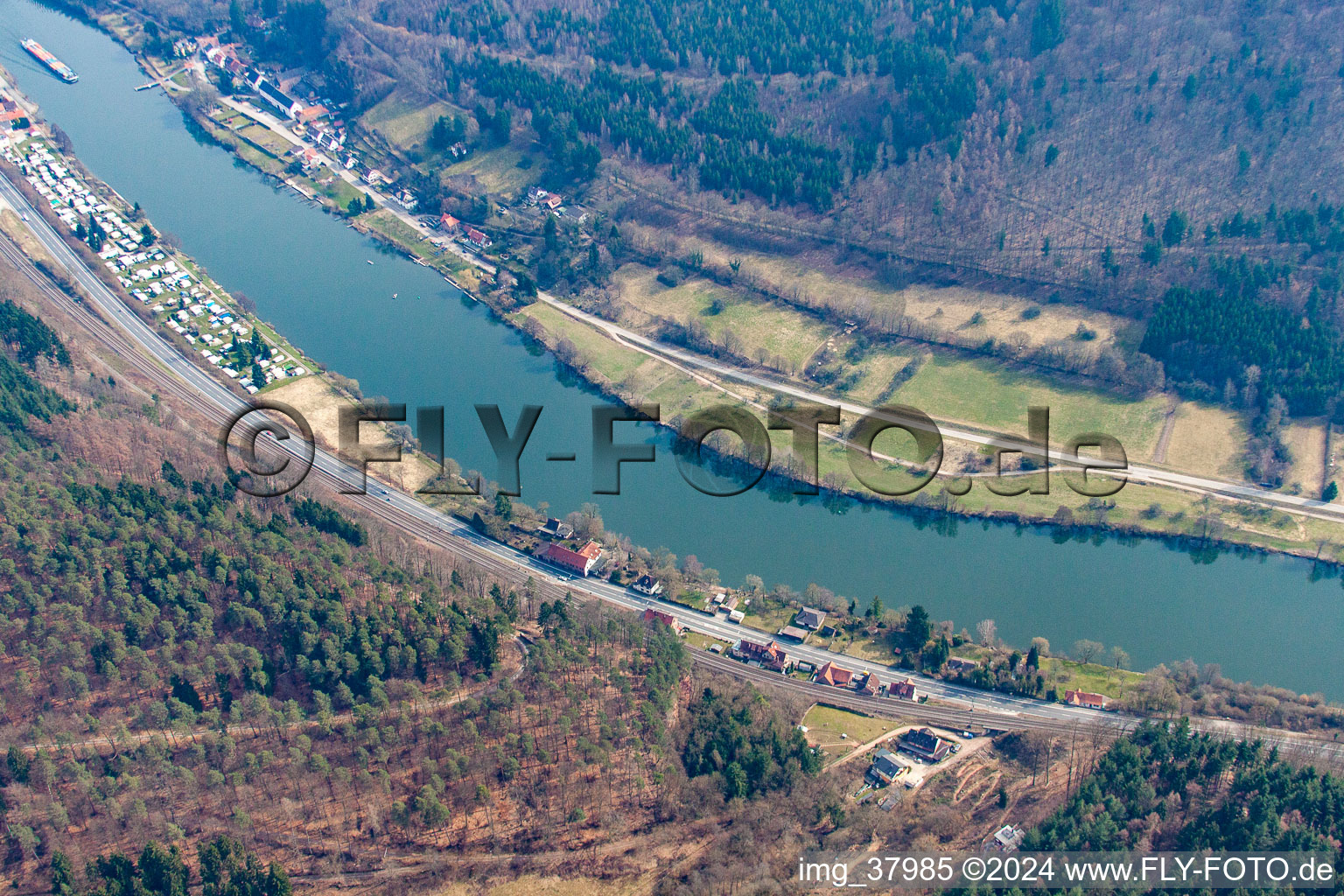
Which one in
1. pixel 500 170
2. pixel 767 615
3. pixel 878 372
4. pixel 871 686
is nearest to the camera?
pixel 871 686

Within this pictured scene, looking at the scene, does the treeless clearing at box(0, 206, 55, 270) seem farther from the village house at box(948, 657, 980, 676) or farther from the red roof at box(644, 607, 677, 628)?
the village house at box(948, 657, 980, 676)

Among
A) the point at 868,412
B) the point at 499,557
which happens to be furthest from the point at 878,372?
the point at 499,557

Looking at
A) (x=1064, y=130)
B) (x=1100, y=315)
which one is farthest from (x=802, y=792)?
(x=1064, y=130)

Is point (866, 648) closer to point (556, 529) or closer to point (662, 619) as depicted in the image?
point (662, 619)

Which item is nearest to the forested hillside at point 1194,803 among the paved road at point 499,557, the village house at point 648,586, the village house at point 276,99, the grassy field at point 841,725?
the paved road at point 499,557

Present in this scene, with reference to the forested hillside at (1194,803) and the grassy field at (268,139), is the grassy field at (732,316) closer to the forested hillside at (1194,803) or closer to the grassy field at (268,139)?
the grassy field at (268,139)

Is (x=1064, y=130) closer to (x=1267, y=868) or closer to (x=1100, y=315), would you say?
(x=1100, y=315)

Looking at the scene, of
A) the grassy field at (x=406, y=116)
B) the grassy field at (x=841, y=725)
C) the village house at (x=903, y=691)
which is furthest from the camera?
the grassy field at (x=406, y=116)
